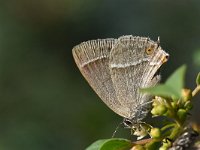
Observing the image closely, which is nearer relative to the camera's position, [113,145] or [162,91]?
[162,91]

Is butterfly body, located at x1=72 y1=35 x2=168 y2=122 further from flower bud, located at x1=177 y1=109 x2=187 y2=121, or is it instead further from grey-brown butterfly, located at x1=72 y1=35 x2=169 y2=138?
flower bud, located at x1=177 y1=109 x2=187 y2=121

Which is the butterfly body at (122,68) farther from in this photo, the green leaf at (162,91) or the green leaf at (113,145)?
the green leaf at (162,91)

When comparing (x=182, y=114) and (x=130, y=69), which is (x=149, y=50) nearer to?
(x=130, y=69)

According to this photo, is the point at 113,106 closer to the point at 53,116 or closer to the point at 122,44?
the point at 122,44

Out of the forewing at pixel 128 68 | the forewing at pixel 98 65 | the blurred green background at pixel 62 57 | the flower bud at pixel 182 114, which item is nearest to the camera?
the flower bud at pixel 182 114

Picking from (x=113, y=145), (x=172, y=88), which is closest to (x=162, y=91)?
(x=172, y=88)

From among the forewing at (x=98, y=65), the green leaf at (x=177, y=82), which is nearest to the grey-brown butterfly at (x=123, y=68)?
the forewing at (x=98, y=65)
